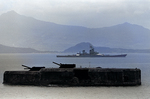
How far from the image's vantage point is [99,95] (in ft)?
97.5

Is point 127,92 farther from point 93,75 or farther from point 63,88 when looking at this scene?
point 63,88

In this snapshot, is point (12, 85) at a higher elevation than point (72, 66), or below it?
below

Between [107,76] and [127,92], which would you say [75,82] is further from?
[127,92]

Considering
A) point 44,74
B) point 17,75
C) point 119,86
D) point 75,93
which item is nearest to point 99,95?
point 75,93

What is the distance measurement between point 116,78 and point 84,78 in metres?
3.59

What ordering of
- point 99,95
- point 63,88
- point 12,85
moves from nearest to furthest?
point 99,95 → point 63,88 → point 12,85

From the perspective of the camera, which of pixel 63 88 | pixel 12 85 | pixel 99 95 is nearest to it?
pixel 99 95

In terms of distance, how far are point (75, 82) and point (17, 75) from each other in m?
7.11

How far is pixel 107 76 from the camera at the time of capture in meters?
33.6

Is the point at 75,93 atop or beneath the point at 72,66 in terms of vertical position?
beneath

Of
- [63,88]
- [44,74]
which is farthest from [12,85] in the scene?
[63,88]

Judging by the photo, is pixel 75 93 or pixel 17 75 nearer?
pixel 75 93

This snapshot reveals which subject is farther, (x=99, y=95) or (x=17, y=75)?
(x=17, y=75)

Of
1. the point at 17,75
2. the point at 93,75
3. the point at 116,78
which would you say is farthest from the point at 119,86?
the point at 17,75
